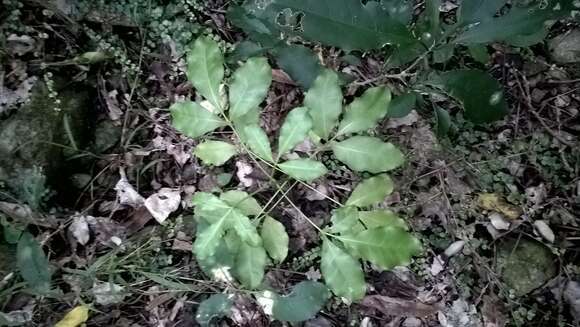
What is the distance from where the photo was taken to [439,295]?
1.97 meters

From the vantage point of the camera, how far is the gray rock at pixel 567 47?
2.14m

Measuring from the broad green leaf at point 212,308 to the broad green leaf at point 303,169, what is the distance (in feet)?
1.81

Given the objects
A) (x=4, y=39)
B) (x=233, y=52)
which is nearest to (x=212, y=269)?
(x=233, y=52)

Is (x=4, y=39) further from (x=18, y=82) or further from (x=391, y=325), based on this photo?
(x=391, y=325)

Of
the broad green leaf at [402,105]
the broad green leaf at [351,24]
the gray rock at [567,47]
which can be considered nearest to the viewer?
the broad green leaf at [351,24]

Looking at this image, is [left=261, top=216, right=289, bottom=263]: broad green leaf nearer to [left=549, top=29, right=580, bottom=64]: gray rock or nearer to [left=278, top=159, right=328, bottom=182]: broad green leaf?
[left=278, top=159, right=328, bottom=182]: broad green leaf

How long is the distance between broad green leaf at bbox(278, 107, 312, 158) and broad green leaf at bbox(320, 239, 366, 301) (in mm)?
312

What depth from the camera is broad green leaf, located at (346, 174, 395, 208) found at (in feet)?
5.66

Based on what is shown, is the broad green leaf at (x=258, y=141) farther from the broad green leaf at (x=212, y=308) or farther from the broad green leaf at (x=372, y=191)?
the broad green leaf at (x=212, y=308)

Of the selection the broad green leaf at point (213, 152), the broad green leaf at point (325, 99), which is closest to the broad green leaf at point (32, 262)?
the broad green leaf at point (213, 152)

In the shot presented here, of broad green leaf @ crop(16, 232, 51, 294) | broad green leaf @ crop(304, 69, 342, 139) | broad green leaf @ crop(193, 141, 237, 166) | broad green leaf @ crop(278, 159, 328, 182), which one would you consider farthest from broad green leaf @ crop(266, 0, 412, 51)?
broad green leaf @ crop(16, 232, 51, 294)

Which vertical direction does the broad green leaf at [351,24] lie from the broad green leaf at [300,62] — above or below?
above

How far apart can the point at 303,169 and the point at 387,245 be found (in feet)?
1.07

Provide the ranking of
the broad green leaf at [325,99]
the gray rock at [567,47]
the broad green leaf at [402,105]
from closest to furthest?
the broad green leaf at [325,99], the broad green leaf at [402,105], the gray rock at [567,47]
